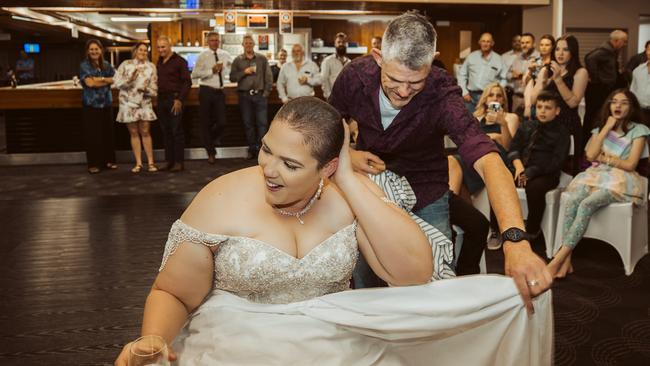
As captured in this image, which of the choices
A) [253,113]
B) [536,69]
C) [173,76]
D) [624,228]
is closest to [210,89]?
[253,113]

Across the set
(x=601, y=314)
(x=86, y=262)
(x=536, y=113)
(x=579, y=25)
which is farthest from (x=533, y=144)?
(x=579, y=25)

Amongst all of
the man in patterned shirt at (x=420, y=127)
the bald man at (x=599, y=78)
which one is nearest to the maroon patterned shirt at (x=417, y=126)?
the man in patterned shirt at (x=420, y=127)

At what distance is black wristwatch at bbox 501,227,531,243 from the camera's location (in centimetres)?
→ 162

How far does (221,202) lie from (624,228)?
10.8 feet

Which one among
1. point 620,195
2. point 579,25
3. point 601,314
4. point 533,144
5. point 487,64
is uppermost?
point 579,25

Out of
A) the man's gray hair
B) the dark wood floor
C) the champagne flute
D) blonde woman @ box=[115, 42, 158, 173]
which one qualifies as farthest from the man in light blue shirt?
the champagne flute

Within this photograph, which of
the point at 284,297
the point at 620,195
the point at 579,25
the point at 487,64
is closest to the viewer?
the point at 284,297

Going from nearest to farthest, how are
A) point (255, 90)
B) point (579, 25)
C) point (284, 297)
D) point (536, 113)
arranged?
point (284, 297), point (536, 113), point (255, 90), point (579, 25)

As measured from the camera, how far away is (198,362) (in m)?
1.49

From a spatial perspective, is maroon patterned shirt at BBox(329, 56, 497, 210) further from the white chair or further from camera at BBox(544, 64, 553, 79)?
camera at BBox(544, 64, 553, 79)

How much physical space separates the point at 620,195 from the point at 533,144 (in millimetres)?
755

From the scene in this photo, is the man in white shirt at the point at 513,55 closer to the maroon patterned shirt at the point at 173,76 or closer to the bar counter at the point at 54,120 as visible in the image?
the bar counter at the point at 54,120

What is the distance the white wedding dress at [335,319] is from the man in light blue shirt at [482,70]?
669 centimetres

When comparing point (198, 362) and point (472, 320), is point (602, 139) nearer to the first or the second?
point (472, 320)
